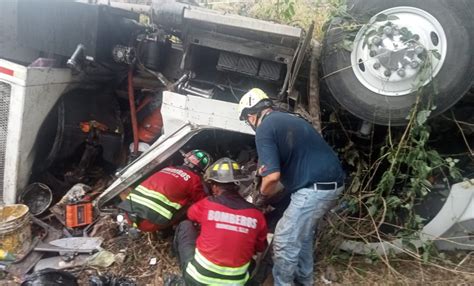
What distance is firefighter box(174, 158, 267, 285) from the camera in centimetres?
263

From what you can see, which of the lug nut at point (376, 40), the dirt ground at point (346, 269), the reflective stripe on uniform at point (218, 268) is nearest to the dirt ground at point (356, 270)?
the dirt ground at point (346, 269)

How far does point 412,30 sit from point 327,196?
1265 millimetres

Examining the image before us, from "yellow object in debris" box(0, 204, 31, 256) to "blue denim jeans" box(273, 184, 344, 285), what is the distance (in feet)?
7.01

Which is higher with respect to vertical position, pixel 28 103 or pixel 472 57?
pixel 472 57

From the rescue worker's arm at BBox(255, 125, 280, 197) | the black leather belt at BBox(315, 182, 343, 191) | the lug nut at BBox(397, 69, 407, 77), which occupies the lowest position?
the black leather belt at BBox(315, 182, 343, 191)

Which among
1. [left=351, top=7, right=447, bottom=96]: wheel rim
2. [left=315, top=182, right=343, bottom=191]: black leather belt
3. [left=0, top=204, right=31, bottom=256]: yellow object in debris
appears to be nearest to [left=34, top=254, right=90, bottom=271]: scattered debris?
[left=0, top=204, right=31, bottom=256]: yellow object in debris

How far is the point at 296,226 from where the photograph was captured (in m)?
2.80

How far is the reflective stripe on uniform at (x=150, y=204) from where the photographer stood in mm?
3141

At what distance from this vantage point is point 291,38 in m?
3.12

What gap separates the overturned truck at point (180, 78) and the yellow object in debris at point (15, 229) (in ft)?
0.67

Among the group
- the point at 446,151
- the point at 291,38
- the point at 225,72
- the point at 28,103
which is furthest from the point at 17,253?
the point at 446,151

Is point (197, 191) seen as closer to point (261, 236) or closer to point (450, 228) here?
point (261, 236)

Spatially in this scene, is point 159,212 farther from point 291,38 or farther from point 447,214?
point 447,214

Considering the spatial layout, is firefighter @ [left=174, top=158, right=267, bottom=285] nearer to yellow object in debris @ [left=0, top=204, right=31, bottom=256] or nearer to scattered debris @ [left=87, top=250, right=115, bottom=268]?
scattered debris @ [left=87, top=250, right=115, bottom=268]
